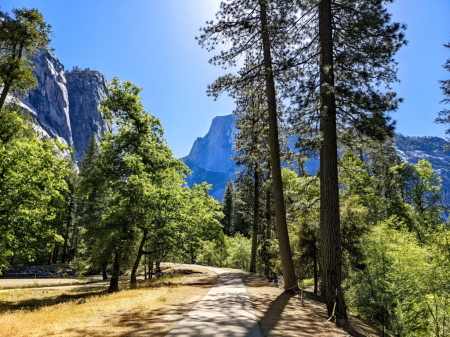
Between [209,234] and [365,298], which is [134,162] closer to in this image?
[209,234]

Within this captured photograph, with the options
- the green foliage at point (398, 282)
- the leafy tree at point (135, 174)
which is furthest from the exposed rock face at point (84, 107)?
the green foliage at point (398, 282)

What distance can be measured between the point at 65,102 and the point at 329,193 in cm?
17388

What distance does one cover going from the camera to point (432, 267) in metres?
12.1

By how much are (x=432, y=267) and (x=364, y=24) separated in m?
12.2

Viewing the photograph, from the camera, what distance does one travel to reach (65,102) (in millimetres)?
144500

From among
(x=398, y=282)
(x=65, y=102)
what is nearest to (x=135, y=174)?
(x=398, y=282)

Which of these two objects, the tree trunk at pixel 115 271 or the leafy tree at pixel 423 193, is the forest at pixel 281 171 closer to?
the tree trunk at pixel 115 271

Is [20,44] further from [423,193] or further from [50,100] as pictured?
[50,100]

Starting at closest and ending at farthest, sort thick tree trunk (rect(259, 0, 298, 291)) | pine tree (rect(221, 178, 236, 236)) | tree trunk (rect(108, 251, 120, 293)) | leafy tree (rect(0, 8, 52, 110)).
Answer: thick tree trunk (rect(259, 0, 298, 291)), leafy tree (rect(0, 8, 52, 110)), tree trunk (rect(108, 251, 120, 293)), pine tree (rect(221, 178, 236, 236))

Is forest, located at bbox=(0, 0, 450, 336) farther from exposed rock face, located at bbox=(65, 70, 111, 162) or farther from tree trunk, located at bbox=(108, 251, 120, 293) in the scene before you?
exposed rock face, located at bbox=(65, 70, 111, 162)

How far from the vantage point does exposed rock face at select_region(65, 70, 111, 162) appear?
154000 mm

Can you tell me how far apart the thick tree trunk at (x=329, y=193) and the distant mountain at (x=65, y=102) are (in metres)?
127

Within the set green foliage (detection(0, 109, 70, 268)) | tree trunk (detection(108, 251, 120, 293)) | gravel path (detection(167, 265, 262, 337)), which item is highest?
green foliage (detection(0, 109, 70, 268))

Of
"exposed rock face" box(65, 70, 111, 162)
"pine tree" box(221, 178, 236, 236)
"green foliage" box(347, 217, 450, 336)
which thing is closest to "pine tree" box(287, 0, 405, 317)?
"green foliage" box(347, 217, 450, 336)
